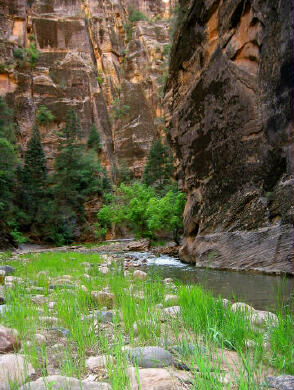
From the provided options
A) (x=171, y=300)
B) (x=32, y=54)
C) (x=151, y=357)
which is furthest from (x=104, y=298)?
(x=32, y=54)

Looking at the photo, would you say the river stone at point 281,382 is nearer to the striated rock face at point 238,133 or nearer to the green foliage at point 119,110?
the striated rock face at point 238,133

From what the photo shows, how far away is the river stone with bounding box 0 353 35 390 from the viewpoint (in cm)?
173

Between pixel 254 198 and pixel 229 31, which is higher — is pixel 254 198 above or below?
below

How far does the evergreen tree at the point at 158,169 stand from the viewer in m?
39.0

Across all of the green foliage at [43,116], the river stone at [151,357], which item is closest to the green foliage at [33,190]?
the green foliage at [43,116]

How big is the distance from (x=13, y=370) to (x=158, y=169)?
37.9 meters

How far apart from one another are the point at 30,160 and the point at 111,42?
32994mm

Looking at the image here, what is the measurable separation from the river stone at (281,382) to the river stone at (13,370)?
134cm

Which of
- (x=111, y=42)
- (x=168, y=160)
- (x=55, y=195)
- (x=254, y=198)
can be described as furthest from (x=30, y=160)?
(x=111, y=42)

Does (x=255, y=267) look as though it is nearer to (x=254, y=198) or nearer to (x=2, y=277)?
(x=254, y=198)

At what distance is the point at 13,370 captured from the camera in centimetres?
185

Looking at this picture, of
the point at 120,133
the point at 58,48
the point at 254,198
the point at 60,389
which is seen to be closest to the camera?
the point at 60,389

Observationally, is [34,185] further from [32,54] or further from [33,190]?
[32,54]

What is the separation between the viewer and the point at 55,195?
33656 mm
